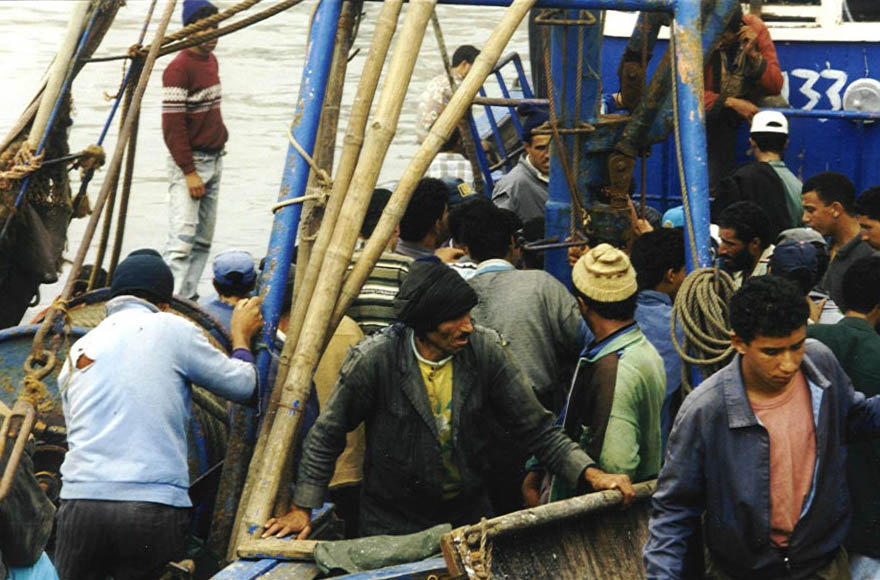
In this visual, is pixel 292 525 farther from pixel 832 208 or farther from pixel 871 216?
pixel 832 208

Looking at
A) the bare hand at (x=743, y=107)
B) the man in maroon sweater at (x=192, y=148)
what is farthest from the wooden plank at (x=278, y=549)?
the man in maroon sweater at (x=192, y=148)

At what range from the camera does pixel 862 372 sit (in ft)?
15.5

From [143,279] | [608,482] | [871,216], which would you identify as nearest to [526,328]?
[608,482]

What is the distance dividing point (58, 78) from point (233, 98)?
14.7 m

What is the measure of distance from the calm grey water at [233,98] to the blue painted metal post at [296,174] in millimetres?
5816

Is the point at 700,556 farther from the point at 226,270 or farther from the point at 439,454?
the point at 226,270

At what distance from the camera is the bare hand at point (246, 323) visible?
567 cm

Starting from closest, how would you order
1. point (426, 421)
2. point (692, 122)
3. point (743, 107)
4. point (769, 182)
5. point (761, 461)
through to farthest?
1. point (761, 461)
2. point (426, 421)
3. point (692, 122)
4. point (769, 182)
5. point (743, 107)

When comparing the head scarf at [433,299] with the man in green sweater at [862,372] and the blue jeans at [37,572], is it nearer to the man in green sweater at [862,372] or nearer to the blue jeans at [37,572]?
the man in green sweater at [862,372]

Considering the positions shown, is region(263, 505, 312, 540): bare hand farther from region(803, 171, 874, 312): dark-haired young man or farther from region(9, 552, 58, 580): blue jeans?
region(803, 171, 874, 312): dark-haired young man

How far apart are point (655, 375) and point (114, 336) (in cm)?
191

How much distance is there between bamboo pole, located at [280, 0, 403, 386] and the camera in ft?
18.3

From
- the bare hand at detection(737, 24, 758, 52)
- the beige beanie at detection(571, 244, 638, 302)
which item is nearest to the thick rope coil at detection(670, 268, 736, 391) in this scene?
the beige beanie at detection(571, 244, 638, 302)

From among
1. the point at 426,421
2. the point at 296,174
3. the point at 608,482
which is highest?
the point at 296,174
